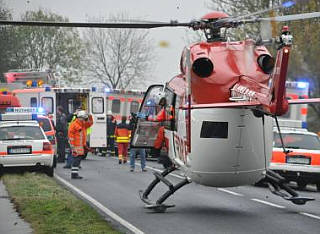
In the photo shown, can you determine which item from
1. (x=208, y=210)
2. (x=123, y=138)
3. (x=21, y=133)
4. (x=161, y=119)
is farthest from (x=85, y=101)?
(x=208, y=210)

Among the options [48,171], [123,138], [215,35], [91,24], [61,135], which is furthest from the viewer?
[61,135]

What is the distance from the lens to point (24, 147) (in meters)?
20.2

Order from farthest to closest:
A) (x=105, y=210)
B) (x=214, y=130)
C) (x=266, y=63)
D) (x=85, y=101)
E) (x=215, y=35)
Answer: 1. (x=85, y=101)
2. (x=105, y=210)
3. (x=215, y=35)
4. (x=266, y=63)
5. (x=214, y=130)

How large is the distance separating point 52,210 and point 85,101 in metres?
20.0

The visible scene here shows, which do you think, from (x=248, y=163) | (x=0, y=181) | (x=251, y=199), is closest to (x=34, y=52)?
(x=0, y=181)

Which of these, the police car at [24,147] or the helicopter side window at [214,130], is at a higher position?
the helicopter side window at [214,130]

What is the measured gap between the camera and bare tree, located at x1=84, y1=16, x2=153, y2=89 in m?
49.4

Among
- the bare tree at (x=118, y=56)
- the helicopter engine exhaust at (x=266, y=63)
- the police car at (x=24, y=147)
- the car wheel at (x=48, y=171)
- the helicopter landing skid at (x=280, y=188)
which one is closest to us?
the helicopter engine exhaust at (x=266, y=63)

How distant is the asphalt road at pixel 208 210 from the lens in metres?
11.6

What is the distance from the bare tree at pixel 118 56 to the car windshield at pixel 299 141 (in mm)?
25424

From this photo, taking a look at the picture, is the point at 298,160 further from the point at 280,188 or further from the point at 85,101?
the point at 85,101

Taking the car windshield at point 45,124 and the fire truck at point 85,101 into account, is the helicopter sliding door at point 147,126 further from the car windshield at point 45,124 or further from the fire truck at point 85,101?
the fire truck at point 85,101

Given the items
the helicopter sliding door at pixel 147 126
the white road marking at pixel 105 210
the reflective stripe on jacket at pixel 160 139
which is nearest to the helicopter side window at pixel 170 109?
the reflective stripe on jacket at pixel 160 139

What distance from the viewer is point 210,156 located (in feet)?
38.3
